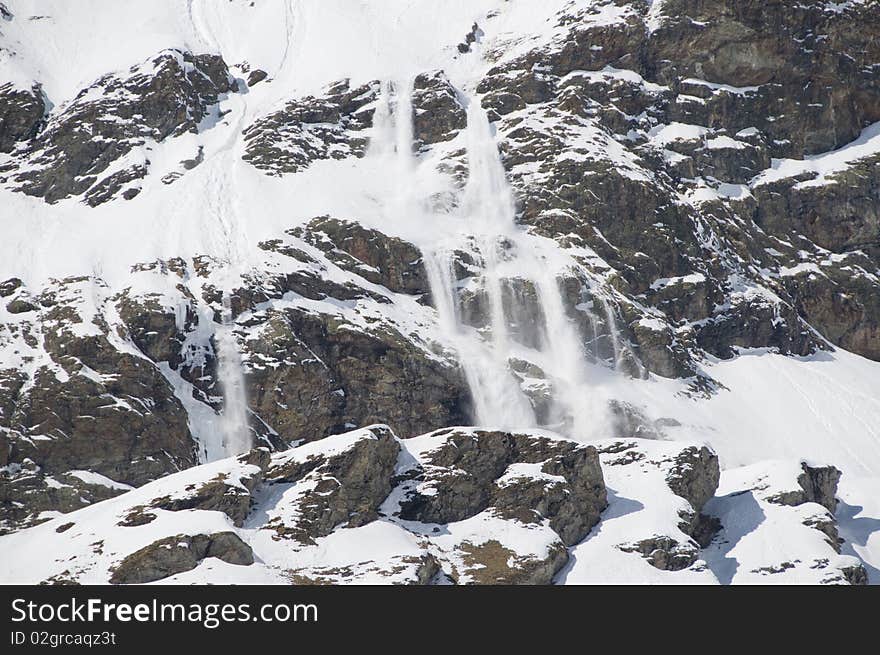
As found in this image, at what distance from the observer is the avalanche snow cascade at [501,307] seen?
131 m

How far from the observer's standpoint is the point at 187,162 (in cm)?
14888

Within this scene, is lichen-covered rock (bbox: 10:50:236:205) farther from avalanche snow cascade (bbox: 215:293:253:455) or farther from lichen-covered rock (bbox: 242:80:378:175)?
avalanche snow cascade (bbox: 215:293:253:455)

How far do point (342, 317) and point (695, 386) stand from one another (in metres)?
38.0

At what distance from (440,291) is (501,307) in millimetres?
6289

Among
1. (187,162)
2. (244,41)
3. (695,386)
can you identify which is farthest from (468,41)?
(695,386)

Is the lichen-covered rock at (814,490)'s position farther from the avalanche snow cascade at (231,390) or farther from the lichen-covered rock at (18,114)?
the lichen-covered rock at (18,114)

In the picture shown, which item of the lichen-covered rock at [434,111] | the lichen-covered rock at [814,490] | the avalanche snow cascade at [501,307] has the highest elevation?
the lichen-covered rock at [434,111]

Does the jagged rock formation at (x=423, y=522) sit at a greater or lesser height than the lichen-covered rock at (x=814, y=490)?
greater

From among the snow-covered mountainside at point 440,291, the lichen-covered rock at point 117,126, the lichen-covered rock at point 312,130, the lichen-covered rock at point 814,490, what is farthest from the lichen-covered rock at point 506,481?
the lichen-covered rock at point 117,126

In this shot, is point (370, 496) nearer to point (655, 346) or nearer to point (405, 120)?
point (655, 346)

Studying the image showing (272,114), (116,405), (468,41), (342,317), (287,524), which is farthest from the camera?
(468,41)

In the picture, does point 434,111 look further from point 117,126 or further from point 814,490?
point 814,490

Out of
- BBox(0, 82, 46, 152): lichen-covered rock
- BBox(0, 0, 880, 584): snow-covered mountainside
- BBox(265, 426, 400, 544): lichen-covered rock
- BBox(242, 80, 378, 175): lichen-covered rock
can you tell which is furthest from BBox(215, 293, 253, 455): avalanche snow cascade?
BBox(0, 82, 46, 152): lichen-covered rock

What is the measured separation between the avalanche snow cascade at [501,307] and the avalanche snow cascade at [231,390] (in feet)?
69.2
